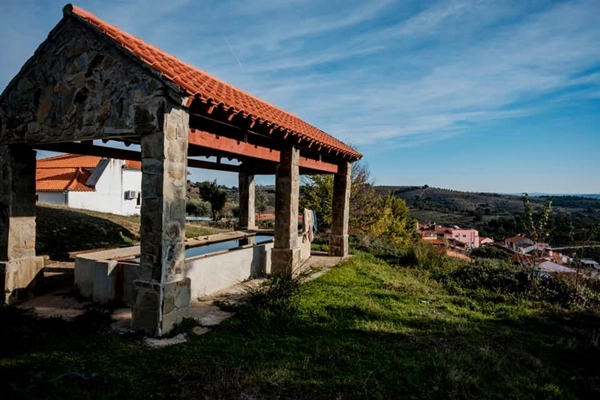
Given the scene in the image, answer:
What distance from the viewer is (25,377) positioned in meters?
3.52

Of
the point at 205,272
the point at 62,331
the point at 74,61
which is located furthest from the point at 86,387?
the point at 74,61

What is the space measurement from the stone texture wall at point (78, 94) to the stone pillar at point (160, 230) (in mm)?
276

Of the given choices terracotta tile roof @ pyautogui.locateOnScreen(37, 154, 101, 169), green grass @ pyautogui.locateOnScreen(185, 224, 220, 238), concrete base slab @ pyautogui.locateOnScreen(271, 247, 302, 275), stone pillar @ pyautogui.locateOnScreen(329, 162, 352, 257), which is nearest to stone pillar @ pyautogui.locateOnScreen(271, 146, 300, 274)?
concrete base slab @ pyautogui.locateOnScreen(271, 247, 302, 275)

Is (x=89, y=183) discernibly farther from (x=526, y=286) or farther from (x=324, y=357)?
(x=526, y=286)

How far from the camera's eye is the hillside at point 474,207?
45.4m

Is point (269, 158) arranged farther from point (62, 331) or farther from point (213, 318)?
point (62, 331)

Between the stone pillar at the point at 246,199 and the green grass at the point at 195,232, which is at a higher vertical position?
the stone pillar at the point at 246,199

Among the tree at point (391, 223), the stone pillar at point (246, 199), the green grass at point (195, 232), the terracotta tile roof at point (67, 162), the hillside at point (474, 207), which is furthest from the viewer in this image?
the hillside at point (474, 207)

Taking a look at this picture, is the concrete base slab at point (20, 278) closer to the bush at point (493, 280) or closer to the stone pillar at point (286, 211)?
the stone pillar at point (286, 211)

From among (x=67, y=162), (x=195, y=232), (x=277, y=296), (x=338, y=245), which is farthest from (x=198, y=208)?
(x=277, y=296)

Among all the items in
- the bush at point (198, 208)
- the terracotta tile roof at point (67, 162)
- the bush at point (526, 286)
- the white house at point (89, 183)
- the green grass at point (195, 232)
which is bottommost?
the bush at point (526, 286)

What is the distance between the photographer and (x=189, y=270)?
6328 millimetres

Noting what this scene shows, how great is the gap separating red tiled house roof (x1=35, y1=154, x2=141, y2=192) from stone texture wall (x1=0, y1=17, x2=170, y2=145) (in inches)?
736

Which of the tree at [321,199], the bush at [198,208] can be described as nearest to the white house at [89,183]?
the bush at [198,208]
